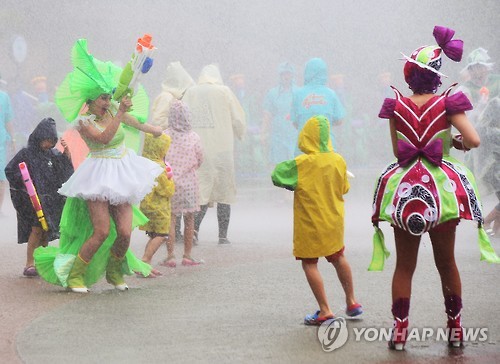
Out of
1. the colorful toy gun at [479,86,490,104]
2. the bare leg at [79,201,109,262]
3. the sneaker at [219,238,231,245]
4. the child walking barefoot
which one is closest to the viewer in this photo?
the bare leg at [79,201,109,262]

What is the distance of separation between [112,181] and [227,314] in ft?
4.81

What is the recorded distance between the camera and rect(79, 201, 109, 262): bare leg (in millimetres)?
7691

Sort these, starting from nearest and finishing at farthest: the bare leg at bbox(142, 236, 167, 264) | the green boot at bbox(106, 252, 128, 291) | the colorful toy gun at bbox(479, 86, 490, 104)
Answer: the green boot at bbox(106, 252, 128, 291), the bare leg at bbox(142, 236, 167, 264), the colorful toy gun at bbox(479, 86, 490, 104)

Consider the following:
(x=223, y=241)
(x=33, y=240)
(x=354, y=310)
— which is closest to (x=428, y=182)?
(x=354, y=310)

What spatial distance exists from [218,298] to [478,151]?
517 centimetres

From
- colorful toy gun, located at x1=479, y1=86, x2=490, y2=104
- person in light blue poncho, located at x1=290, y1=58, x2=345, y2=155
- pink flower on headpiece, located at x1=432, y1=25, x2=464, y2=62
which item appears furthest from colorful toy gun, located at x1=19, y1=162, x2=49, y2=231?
colorful toy gun, located at x1=479, y1=86, x2=490, y2=104

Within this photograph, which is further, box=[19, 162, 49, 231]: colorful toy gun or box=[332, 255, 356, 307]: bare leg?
box=[19, 162, 49, 231]: colorful toy gun

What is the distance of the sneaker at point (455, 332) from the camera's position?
570 centimetres

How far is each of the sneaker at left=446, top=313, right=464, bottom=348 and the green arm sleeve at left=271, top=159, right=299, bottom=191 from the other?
1.25 m

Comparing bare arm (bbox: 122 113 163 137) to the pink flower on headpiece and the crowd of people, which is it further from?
the pink flower on headpiece

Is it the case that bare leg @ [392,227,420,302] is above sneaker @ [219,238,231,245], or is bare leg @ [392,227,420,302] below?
above

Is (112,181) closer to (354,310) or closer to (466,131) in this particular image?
(354,310)

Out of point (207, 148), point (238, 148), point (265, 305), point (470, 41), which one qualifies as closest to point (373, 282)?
point (265, 305)

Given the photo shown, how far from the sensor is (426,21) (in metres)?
29.2
